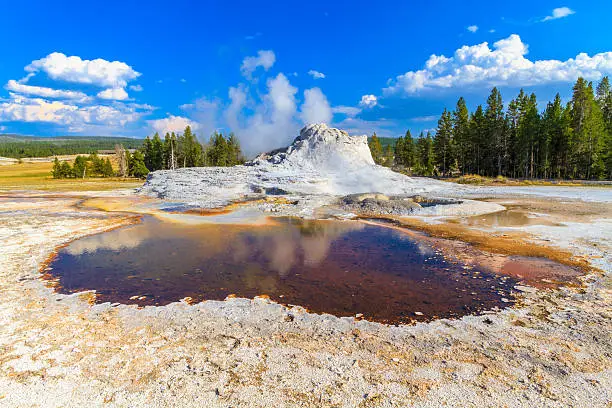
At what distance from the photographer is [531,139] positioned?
44781mm

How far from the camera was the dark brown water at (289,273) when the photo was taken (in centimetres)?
755

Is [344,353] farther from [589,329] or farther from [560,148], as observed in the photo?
[560,148]

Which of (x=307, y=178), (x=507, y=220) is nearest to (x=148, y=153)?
(x=307, y=178)

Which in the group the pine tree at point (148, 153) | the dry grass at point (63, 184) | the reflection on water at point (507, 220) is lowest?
the reflection on water at point (507, 220)

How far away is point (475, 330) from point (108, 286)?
337 inches

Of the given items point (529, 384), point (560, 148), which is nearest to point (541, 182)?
point (560, 148)

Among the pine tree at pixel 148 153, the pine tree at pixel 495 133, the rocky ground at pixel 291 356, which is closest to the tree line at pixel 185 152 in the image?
the pine tree at pixel 148 153

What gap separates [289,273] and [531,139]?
48.0 meters

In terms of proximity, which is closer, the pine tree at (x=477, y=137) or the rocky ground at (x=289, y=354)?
the rocky ground at (x=289, y=354)

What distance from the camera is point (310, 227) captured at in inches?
656

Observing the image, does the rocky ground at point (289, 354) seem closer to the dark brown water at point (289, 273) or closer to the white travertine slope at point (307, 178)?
the dark brown water at point (289, 273)

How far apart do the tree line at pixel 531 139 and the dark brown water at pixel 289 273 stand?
4149 cm

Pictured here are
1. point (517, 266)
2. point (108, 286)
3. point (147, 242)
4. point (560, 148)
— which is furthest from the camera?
point (560, 148)

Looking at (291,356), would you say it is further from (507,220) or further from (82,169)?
(82,169)
